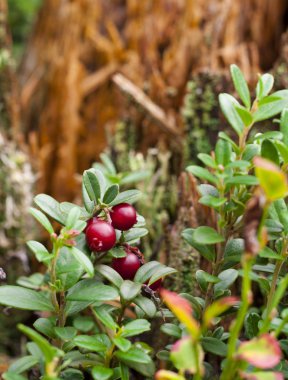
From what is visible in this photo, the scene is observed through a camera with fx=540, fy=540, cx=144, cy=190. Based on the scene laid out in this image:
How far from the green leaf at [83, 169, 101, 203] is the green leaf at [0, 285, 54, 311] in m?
0.17

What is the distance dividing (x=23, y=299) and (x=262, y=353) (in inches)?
14.7

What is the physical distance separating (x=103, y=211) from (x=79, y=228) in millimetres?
122

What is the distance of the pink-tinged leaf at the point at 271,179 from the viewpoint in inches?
21.9

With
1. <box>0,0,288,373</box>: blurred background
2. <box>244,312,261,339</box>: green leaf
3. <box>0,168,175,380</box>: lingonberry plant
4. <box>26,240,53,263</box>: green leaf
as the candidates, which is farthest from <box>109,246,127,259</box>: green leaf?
<box>0,0,288,373</box>: blurred background

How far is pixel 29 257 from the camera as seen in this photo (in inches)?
78.3

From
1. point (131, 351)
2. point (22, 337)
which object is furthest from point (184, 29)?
point (131, 351)

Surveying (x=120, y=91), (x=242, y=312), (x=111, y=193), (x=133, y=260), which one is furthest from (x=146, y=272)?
(x=120, y=91)

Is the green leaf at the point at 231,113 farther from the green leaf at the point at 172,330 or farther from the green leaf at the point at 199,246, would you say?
the green leaf at the point at 172,330

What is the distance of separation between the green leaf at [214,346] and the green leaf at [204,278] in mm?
84

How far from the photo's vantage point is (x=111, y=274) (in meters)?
0.80

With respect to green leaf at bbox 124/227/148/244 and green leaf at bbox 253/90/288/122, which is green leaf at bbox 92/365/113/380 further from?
green leaf at bbox 253/90/288/122

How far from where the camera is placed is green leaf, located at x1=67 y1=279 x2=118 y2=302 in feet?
2.41

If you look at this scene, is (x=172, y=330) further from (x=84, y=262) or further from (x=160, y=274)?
(x=84, y=262)

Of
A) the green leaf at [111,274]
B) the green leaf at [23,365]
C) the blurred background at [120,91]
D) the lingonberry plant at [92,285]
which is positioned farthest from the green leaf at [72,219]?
the blurred background at [120,91]
